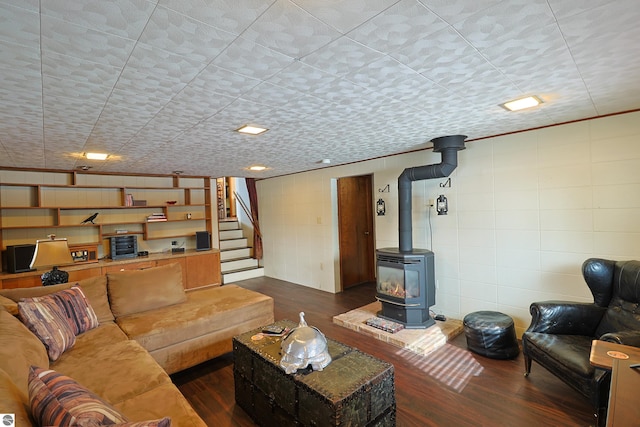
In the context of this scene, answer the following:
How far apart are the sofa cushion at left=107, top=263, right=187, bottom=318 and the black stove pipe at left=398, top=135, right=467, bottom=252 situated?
2619 mm

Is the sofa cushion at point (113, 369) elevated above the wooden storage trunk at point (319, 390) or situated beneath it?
elevated above

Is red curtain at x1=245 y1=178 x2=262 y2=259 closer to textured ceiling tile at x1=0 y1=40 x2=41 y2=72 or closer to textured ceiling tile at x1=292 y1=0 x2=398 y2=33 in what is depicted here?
textured ceiling tile at x1=0 y1=40 x2=41 y2=72

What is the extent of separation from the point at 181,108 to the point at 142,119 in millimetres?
461

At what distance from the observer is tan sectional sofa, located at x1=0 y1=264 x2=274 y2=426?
61.0 inches

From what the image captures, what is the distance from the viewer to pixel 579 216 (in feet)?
9.54

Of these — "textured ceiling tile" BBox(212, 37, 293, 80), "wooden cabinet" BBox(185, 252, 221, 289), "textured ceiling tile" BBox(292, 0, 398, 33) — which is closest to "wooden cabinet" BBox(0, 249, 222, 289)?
"wooden cabinet" BBox(185, 252, 221, 289)

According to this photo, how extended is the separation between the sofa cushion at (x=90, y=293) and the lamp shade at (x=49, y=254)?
1.04 feet

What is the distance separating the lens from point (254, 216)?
7039mm

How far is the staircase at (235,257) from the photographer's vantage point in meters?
6.45

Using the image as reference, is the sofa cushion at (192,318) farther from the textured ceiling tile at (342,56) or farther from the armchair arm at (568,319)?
the armchair arm at (568,319)

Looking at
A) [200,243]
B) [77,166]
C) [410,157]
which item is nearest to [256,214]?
[200,243]

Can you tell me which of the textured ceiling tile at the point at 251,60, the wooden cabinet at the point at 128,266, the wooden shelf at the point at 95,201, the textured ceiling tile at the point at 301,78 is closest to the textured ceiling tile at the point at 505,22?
the textured ceiling tile at the point at 301,78

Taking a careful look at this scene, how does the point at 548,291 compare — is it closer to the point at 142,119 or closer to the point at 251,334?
the point at 251,334

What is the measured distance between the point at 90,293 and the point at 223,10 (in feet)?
9.39
